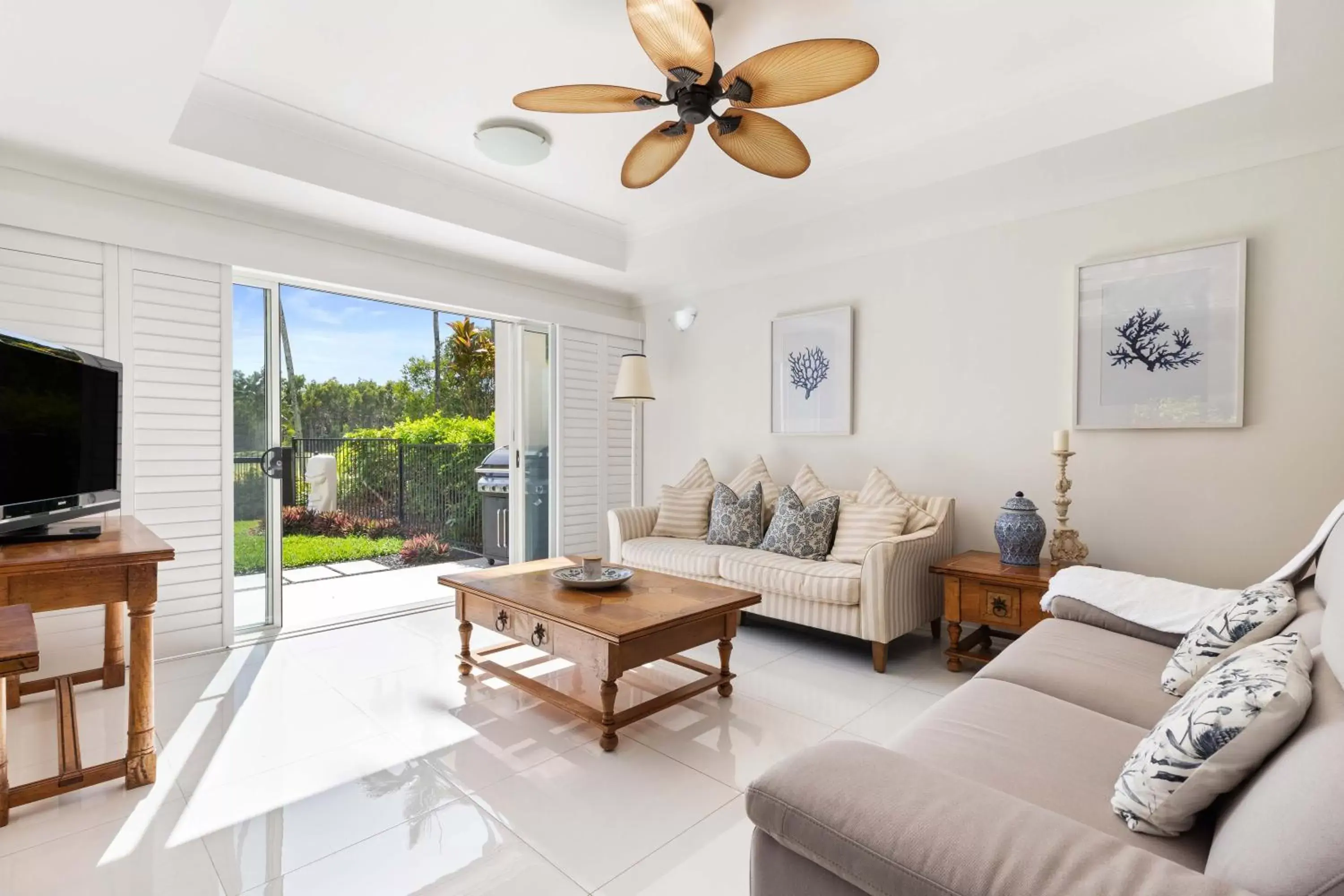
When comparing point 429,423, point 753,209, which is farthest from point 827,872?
point 429,423

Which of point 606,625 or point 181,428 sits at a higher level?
point 181,428

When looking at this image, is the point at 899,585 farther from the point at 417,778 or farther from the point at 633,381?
the point at 633,381

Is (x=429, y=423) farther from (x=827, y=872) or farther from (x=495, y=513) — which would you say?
(x=827, y=872)

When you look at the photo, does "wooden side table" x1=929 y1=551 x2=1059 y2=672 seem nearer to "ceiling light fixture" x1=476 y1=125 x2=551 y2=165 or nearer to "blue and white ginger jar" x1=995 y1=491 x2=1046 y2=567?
"blue and white ginger jar" x1=995 y1=491 x2=1046 y2=567

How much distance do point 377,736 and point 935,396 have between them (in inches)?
128

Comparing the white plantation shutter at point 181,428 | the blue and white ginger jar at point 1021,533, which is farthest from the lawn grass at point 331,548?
the blue and white ginger jar at point 1021,533

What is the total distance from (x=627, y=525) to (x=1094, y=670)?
2.97 meters

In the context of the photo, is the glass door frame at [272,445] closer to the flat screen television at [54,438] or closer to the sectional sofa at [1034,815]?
the flat screen television at [54,438]

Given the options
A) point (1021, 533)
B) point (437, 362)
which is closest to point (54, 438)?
point (1021, 533)

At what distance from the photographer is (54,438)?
2.29 metres

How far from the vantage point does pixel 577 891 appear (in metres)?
1.61

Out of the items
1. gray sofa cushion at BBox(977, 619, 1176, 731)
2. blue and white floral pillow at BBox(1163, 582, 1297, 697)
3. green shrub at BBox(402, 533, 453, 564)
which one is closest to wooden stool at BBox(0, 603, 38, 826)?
gray sofa cushion at BBox(977, 619, 1176, 731)

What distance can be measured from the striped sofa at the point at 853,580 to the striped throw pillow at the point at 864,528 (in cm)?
7

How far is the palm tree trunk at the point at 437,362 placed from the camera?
780 cm
